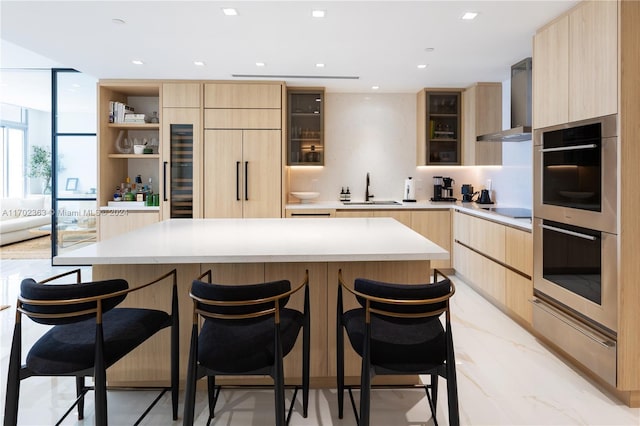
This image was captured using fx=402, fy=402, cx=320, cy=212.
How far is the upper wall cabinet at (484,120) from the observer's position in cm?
494

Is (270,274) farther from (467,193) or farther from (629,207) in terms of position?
(467,193)

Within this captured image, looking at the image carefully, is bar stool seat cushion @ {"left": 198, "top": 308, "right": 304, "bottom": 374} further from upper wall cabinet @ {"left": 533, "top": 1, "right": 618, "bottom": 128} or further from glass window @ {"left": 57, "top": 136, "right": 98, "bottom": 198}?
glass window @ {"left": 57, "top": 136, "right": 98, "bottom": 198}

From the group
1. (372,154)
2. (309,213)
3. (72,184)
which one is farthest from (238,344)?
(72,184)

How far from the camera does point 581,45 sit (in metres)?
2.54

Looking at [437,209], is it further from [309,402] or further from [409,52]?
[309,402]

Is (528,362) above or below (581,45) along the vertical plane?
below

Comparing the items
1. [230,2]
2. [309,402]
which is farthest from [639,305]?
[230,2]

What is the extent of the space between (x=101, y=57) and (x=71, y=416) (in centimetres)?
333

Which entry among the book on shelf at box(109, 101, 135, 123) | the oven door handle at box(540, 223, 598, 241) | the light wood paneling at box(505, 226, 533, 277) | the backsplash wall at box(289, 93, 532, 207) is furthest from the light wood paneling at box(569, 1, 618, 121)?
the book on shelf at box(109, 101, 135, 123)

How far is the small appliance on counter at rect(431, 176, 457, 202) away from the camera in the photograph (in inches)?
219

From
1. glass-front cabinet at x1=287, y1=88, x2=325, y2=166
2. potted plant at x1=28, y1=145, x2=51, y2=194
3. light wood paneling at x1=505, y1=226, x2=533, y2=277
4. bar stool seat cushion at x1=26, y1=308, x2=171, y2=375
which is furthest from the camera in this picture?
potted plant at x1=28, y1=145, x2=51, y2=194

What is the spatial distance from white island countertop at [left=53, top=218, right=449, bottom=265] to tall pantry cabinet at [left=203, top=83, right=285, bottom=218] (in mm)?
1852

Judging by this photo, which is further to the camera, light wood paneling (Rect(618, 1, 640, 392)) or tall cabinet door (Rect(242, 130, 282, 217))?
tall cabinet door (Rect(242, 130, 282, 217))

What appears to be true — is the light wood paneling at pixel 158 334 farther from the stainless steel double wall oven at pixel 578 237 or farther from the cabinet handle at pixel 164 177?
the cabinet handle at pixel 164 177
